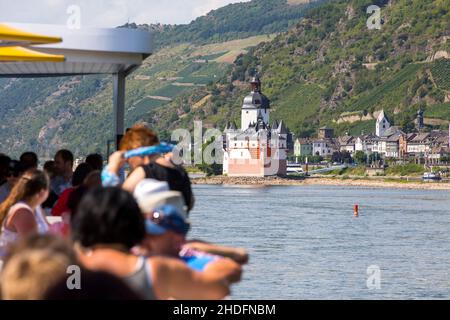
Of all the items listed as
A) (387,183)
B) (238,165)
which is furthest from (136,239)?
(238,165)

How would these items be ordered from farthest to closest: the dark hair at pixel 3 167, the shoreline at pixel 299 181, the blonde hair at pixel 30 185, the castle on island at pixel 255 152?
the castle on island at pixel 255 152 → the shoreline at pixel 299 181 → the dark hair at pixel 3 167 → the blonde hair at pixel 30 185

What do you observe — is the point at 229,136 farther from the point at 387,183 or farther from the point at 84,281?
the point at 84,281

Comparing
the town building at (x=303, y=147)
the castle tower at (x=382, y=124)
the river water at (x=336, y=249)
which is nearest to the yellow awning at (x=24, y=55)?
the river water at (x=336, y=249)

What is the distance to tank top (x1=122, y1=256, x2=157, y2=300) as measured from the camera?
396 centimetres

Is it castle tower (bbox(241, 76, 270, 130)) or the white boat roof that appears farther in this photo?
castle tower (bbox(241, 76, 270, 130))

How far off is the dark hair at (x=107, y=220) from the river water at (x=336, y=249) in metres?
22.6

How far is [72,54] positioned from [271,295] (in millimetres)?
15776

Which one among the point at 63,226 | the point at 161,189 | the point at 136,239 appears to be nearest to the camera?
the point at 136,239

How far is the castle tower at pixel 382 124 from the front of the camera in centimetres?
18188

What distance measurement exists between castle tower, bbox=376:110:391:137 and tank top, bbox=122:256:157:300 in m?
179

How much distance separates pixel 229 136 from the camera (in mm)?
161500

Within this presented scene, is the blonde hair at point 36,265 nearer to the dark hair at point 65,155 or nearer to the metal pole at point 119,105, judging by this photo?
the dark hair at point 65,155

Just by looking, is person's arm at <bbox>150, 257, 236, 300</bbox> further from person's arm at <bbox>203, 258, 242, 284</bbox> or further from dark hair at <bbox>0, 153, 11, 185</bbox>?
dark hair at <bbox>0, 153, 11, 185</bbox>

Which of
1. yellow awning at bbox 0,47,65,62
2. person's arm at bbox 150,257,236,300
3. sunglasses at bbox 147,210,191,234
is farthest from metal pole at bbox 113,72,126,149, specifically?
person's arm at bbox 150,257,236,300
